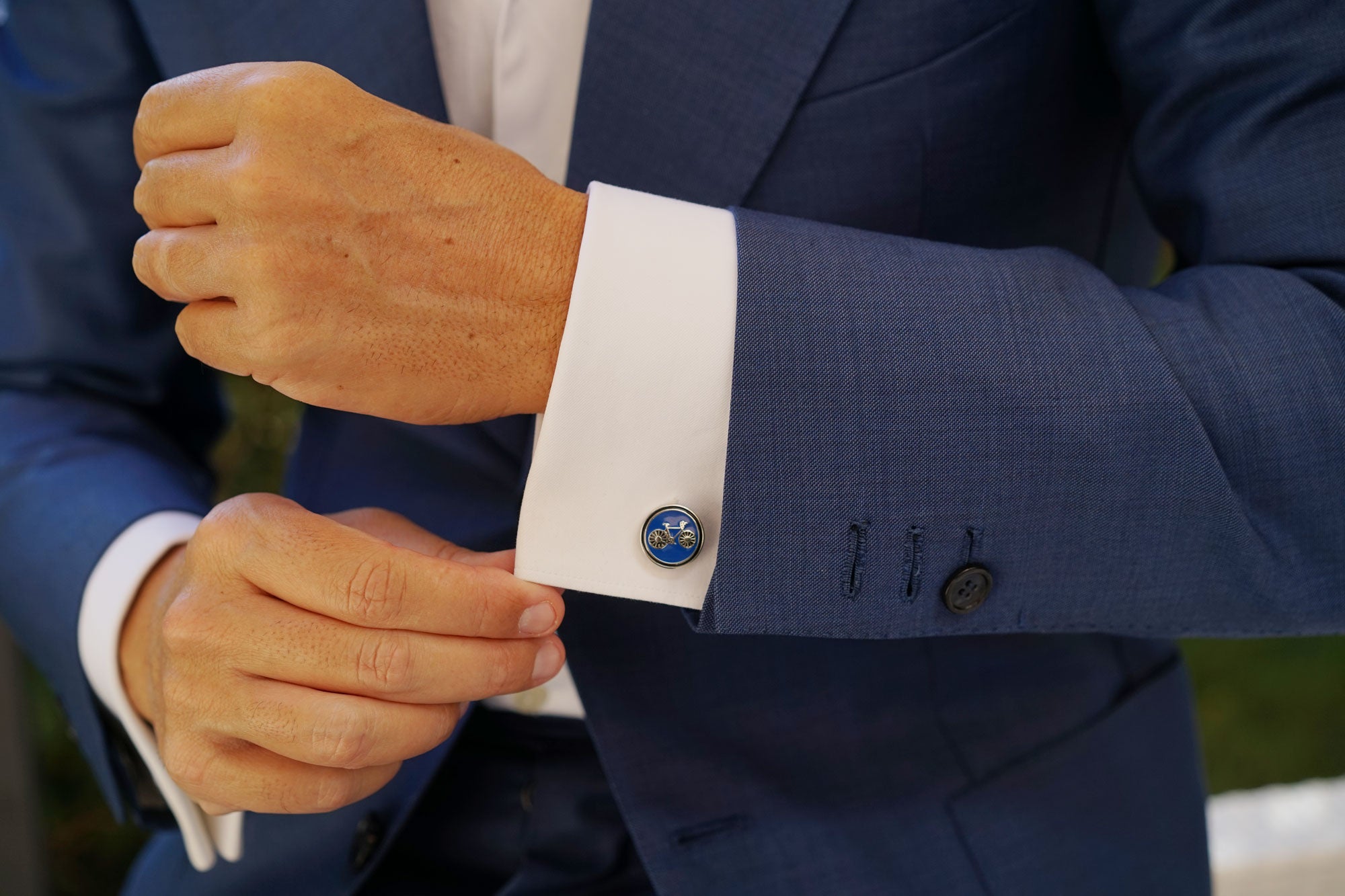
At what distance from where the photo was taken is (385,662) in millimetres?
630

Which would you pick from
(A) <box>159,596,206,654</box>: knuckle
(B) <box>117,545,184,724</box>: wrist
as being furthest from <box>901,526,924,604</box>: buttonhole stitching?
(B) <box>117,545,184,724</box>: wrist

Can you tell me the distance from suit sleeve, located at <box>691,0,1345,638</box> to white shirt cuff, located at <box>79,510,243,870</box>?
21.8 inches

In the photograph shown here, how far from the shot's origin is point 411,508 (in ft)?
3.08

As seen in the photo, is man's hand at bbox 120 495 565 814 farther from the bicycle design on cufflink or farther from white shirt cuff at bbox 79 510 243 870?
white shirt cuff at bbox 79 510 243 870

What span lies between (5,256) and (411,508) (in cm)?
56

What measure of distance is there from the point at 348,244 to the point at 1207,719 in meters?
3.02

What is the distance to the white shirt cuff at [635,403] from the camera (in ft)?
2.02

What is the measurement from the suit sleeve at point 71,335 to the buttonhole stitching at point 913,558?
0.73 metres

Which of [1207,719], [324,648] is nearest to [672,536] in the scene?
[324,648]

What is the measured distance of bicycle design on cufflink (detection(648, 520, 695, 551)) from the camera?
2.09 feet

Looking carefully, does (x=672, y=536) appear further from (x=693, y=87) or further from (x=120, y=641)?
(x=120, y=641)

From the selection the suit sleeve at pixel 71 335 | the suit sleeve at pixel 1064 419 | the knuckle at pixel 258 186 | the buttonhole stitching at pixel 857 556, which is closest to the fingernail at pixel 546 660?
the suit sleeve at pixel 1064 419

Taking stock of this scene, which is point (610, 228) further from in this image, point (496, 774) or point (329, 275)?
point (496, 774)

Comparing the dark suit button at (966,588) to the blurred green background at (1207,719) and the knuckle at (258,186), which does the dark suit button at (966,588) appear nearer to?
the knuckle at (258,186)
